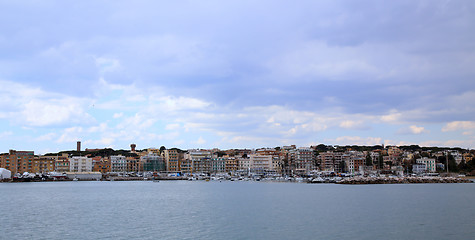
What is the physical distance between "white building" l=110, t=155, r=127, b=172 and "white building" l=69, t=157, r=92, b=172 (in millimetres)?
8645

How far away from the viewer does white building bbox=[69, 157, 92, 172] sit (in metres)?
155

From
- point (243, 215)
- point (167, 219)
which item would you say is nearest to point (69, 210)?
point (167, 219)

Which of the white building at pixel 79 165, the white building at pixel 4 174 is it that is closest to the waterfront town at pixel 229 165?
the white building at pixel 79 165

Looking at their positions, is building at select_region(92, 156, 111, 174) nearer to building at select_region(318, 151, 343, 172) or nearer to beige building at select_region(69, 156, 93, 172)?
beige building at select_region(69, 156, 93, 172)

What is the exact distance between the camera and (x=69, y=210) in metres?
42.1

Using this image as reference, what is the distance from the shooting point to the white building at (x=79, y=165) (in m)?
155

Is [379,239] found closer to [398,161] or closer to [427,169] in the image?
[427,169]

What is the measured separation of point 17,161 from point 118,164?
35.7m

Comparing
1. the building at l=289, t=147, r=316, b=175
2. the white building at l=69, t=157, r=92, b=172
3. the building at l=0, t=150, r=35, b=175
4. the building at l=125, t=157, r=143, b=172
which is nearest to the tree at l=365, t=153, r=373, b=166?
the building at l=289, t=147, r=316, b=175

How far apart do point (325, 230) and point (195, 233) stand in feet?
28.7

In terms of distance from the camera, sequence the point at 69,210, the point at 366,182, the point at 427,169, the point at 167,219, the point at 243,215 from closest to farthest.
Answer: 1. the point at 167,219
2. the point at 243,215
3. the point at 69,210
4. the point at 366,182
5. the point at 427,169

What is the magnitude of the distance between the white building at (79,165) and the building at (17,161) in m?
13.4

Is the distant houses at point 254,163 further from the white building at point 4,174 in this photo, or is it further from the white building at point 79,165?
the white building at point 4,174

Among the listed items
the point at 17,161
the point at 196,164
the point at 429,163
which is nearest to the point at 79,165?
the point at 17,161
